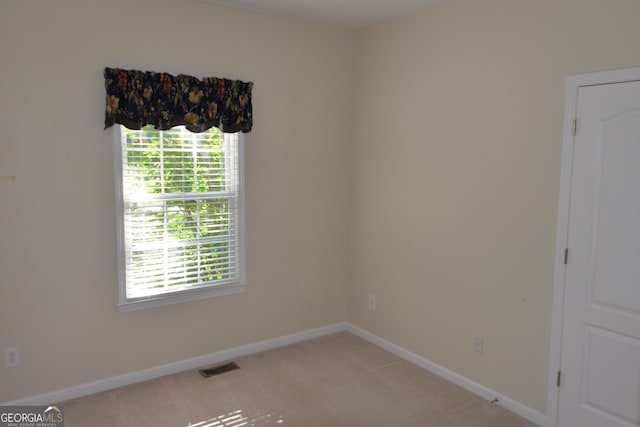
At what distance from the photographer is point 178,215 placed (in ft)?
11.3

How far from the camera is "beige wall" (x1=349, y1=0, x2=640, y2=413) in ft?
8.98

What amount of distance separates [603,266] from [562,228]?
30cm

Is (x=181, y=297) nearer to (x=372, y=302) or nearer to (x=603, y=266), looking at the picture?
(x=372, y=302)

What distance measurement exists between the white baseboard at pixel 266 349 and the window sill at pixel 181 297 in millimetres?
480

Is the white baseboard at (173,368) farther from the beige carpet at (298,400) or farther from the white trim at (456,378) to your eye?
the white trim at (456,378)

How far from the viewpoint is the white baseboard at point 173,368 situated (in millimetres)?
3066

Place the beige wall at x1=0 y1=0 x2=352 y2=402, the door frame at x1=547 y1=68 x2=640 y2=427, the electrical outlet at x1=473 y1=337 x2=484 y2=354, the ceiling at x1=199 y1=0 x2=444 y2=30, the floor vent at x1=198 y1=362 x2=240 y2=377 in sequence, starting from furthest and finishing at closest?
the floor vent at x1=198 y1=362 x2=240 y2=377 < the ceiling at x1=199 y1=0 x2=444 y2=30 < the electrical outlet at x1=473 y1=337 x2=484 y2=354 < the beige wall at x1=0 y1=0 x2=352 y2=402 < the door frame at x1=547 y1=68 x2=640 y2=427

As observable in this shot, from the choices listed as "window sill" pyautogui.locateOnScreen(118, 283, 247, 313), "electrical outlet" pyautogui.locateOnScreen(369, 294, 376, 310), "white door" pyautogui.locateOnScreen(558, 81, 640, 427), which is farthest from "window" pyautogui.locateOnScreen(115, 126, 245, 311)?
"white door" pyautogui.locateOnScreen(558, 81, 640, 427)

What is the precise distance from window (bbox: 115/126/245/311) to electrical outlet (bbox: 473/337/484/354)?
1853 mm

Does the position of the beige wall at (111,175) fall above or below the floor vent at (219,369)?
above

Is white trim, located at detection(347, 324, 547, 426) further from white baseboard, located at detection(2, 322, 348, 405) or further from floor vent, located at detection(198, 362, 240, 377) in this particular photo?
floor vent, located at detection(198, 362, 240, 377)

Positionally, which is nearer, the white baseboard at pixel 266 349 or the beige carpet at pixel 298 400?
the beige carpet at pixel 298 400

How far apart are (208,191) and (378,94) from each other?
1668 millimetres

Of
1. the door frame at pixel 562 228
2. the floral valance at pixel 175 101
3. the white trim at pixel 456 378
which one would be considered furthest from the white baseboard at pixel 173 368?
the door frame at pixel 562 228
